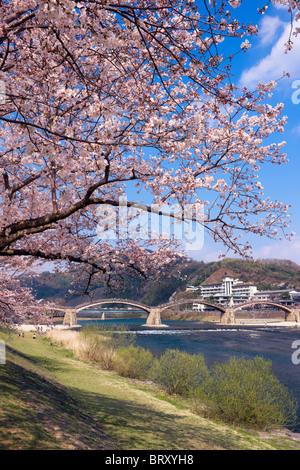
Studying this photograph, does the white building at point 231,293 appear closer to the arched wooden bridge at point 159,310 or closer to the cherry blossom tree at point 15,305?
the arched wooden bridge at point 159,310

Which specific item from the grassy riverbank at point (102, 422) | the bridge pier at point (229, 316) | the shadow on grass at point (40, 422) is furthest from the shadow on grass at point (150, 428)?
the bridge pier at point (229, 316)

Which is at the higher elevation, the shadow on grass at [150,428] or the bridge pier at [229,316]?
the shadow on grass at [150,428]

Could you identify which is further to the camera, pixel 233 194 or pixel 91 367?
pixel 91 367

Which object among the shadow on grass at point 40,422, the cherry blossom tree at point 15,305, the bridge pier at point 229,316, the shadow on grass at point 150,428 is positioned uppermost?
the cherry blossom tree at point 15,305

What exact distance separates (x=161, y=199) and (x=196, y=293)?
182574 millimetres

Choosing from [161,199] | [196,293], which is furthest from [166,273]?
[196,293]

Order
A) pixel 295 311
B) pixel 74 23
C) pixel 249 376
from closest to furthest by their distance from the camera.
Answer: pixel 74 23, pixel 249 376, pixel 295 311

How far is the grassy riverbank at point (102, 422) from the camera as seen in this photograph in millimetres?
6715

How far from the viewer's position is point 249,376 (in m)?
13.5

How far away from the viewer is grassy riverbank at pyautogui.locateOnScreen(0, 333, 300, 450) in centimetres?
671

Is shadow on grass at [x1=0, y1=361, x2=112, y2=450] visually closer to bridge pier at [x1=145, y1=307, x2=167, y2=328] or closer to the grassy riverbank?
the grassy riverbank

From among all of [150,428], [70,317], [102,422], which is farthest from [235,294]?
[102,422]
